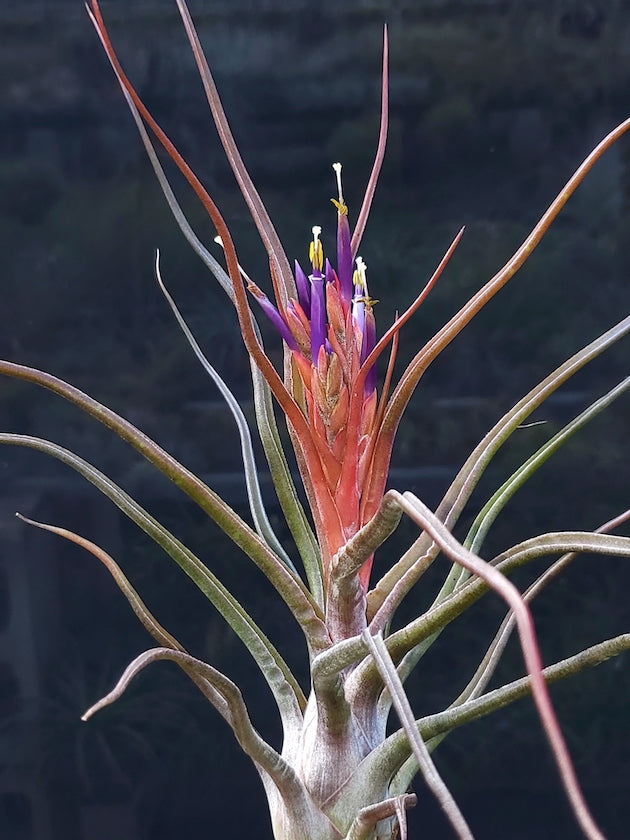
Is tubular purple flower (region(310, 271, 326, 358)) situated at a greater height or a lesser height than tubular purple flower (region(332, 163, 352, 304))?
lesser

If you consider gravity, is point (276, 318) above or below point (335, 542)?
above

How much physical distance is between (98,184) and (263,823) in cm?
80

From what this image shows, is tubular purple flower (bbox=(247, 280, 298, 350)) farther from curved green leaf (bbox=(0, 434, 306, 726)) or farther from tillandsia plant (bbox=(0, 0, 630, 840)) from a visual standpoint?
curved green leaf (bbox=(0, 434, 306, 726))

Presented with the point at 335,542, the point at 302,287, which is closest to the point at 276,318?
the point at 302,287

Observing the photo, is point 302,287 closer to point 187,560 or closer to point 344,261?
point 344,261

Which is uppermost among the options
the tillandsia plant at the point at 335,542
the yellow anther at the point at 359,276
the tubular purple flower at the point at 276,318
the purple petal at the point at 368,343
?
the yellow anther at the point at 359,276

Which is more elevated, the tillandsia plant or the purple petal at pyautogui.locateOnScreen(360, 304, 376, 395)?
the purple petal at pyautogui.locateOnScreen(360, 304, 376, 395)

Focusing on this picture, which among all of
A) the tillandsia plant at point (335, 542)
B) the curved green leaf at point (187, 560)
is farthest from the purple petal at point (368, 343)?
the curved green leaf at point (187, 560)

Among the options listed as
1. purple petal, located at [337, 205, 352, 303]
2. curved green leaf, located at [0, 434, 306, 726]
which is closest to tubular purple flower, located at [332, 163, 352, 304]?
purple petal, located at [337, 205, 352, 303]

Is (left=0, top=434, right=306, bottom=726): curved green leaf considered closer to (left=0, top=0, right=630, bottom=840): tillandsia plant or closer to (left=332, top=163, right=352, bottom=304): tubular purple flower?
(left=0, top=0, right=630, bottom=840): tillandsia plant

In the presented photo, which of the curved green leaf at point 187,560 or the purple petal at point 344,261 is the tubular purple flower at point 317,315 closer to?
the purple petal at point 344,261

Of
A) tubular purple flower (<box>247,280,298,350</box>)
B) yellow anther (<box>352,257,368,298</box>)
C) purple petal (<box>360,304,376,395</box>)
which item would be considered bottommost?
purple petal (<box>360,304,376,395</box>)

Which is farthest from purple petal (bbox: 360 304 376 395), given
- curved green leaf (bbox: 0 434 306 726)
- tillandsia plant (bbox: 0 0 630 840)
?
curved green leaf (bbox: 0 434 306 726)

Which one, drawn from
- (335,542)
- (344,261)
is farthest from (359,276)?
(335,542)
